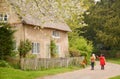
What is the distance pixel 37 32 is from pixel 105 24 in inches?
1215

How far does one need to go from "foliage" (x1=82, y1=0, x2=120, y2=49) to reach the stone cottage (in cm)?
2054

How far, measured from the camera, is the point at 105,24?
73062 millimetres

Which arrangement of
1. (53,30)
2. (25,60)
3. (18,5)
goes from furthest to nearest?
(53,30)
(25,60)
(18,5)

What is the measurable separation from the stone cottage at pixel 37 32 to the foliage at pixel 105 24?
20543 millimetres

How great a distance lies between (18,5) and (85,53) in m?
22.7

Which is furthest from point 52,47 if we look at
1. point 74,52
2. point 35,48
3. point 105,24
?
point 105,24

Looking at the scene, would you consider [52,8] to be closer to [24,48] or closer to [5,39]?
[5,39]

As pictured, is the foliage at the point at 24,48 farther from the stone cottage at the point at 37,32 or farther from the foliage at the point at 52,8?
the foliage at the point at 52,8

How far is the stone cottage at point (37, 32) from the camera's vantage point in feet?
135

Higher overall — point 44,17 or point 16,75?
point 44,17

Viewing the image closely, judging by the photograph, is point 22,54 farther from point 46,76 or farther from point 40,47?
point 46,76

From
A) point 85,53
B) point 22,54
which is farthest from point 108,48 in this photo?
point 22,54

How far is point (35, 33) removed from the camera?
144 feet

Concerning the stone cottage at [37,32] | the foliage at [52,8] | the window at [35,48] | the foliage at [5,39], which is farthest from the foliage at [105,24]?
the foliage at [52,8]
